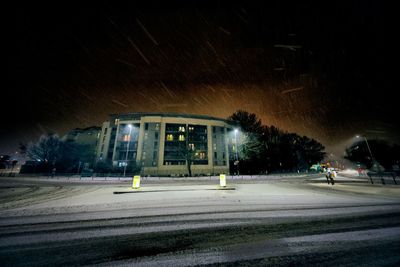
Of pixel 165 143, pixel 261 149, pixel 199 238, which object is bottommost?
pixel 199 238

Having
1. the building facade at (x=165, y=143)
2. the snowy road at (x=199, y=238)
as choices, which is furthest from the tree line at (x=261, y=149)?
the snowy road at (x=199, y=238)

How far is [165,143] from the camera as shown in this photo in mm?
52281

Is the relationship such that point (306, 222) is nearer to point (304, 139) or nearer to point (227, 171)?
point (227, 171)

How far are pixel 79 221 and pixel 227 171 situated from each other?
51.3 metres

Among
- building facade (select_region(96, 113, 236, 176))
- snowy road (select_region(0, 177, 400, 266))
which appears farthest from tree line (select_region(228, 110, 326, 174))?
snowy road (select_region(0, 177, 400, 266))

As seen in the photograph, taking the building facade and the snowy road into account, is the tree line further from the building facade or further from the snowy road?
the snowy road

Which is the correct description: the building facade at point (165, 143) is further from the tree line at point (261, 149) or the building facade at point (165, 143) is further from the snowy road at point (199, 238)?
the snowy road at point (199, 238)

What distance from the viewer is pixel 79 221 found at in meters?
5.19

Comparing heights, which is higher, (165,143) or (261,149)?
(165,143)

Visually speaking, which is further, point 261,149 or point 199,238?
point 261,149

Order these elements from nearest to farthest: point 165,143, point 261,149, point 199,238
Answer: point 199,238 < point 261,149 < point 165,143

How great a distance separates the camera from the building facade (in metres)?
49.9

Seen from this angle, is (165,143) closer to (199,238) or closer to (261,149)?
(261,149)

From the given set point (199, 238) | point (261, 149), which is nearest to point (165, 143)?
point (261, 149)
